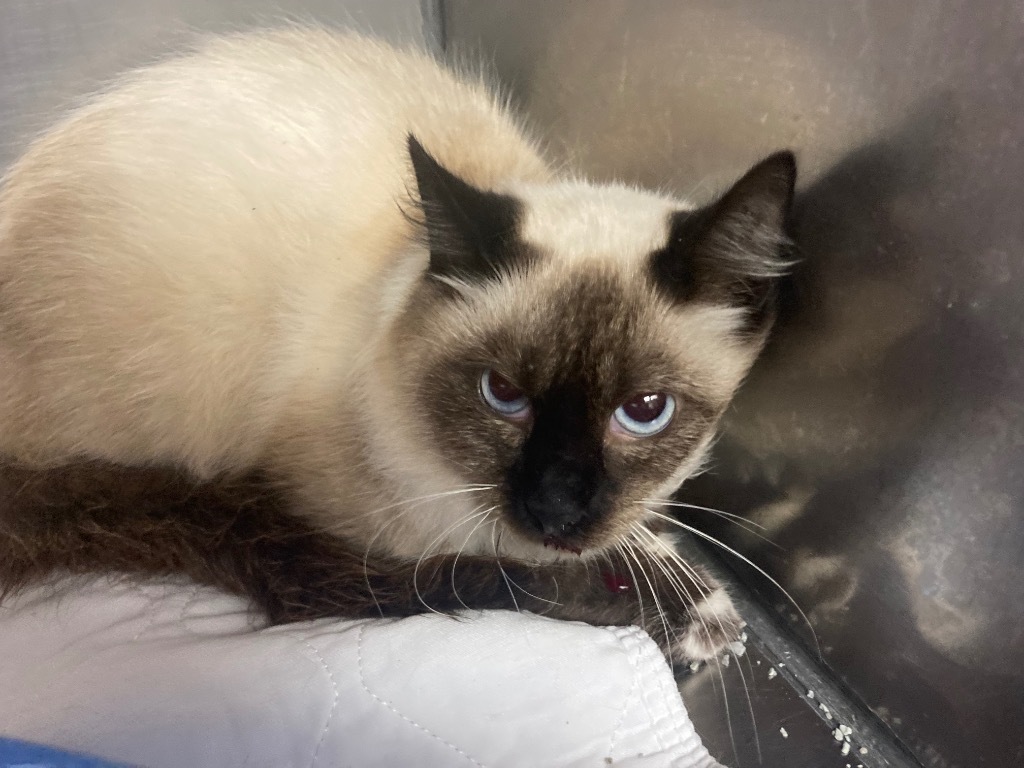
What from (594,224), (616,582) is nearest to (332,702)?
(616,582)

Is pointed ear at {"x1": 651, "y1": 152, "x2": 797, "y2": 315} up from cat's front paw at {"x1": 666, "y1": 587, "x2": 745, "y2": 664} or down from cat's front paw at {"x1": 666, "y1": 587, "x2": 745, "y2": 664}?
up

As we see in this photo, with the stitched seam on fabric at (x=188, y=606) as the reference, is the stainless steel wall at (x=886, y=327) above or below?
above

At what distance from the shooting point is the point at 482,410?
0.87 metres

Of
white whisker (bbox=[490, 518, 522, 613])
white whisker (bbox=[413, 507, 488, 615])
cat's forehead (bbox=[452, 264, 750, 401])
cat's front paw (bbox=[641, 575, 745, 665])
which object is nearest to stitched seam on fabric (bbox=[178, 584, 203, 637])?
white whisker (bbox=[413, 507, 488, 615])

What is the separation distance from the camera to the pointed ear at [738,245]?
719 millimetres

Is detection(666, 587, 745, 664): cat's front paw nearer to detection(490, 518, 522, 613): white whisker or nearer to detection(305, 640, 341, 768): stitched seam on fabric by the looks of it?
detection(490, 518, 522, 613): white whisker

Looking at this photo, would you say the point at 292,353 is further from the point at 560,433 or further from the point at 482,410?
the point at 560,433

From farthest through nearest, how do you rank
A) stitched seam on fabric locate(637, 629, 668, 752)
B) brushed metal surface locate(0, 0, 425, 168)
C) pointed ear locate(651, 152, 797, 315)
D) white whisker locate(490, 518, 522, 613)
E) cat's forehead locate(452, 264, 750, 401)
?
brushed metal surface locate(0, 0, 425, 168), white whisker locate(490, 518, 522, 613), stitched seam on fabric locate(637, 629, 668, 752), cat's forehead locate(452, 264, 750, 401), pointed ear locate(651, 152, 797, 315)

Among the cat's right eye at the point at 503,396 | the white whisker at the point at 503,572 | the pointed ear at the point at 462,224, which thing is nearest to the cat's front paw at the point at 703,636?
the white whisker at the point at 503,572

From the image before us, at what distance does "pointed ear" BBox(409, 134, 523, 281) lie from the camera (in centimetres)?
79

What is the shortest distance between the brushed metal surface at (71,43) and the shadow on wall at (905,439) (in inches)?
44.7

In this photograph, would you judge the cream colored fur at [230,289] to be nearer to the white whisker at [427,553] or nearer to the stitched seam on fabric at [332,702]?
the white whisker at [427,553]

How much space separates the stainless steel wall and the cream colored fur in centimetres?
21

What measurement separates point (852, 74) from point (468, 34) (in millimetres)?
1019
